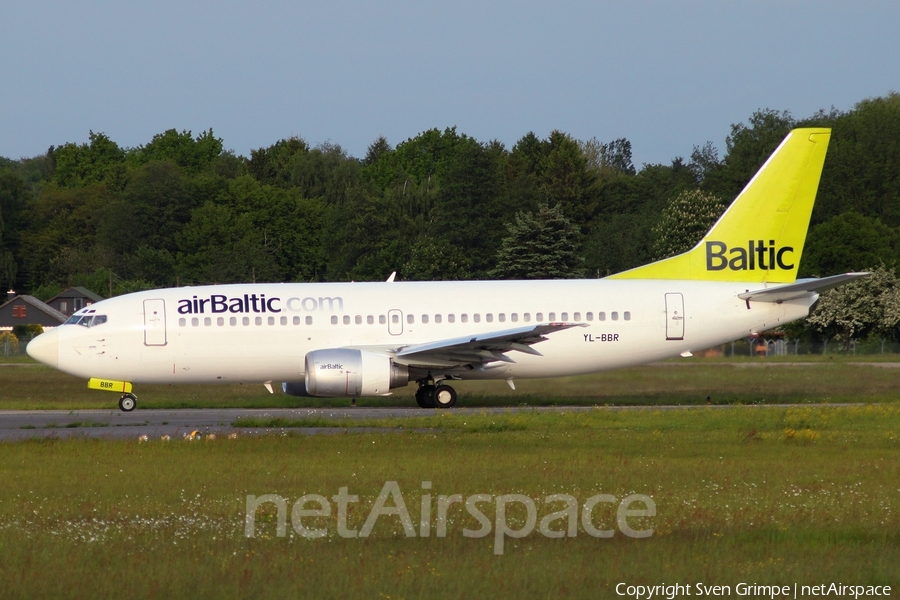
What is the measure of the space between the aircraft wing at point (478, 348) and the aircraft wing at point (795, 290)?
12.2 ft

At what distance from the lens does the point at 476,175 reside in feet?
261

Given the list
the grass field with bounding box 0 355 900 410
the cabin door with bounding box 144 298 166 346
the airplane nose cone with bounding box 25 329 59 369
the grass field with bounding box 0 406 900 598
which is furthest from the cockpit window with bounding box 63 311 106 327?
the grass field with bounding box 0 406 900 598

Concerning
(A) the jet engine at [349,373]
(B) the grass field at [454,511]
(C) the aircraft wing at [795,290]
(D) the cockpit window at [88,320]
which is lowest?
(B) the grass field at [454,511]

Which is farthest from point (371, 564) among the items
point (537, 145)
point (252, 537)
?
point (537, 145)

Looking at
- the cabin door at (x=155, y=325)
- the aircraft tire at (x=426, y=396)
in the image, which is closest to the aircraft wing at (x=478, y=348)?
the aircraft tire at (x=426, y=396)

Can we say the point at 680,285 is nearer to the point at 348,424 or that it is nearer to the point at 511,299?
the point at 511,299

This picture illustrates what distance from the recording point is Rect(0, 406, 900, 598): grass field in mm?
8234

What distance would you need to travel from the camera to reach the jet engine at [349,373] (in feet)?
75.0

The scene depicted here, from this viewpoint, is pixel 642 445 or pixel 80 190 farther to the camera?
pixel 80 190

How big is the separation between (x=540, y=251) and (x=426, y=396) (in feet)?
121

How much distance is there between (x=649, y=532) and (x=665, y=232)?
57035 mm

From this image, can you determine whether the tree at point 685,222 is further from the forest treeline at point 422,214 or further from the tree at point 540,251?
the tree at point 540,251

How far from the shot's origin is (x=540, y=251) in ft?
200

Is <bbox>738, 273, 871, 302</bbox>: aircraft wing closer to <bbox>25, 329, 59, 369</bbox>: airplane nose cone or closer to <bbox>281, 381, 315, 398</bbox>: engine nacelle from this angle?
<bbox>281, 381, 315, 398</bbox>: engine nacelle
